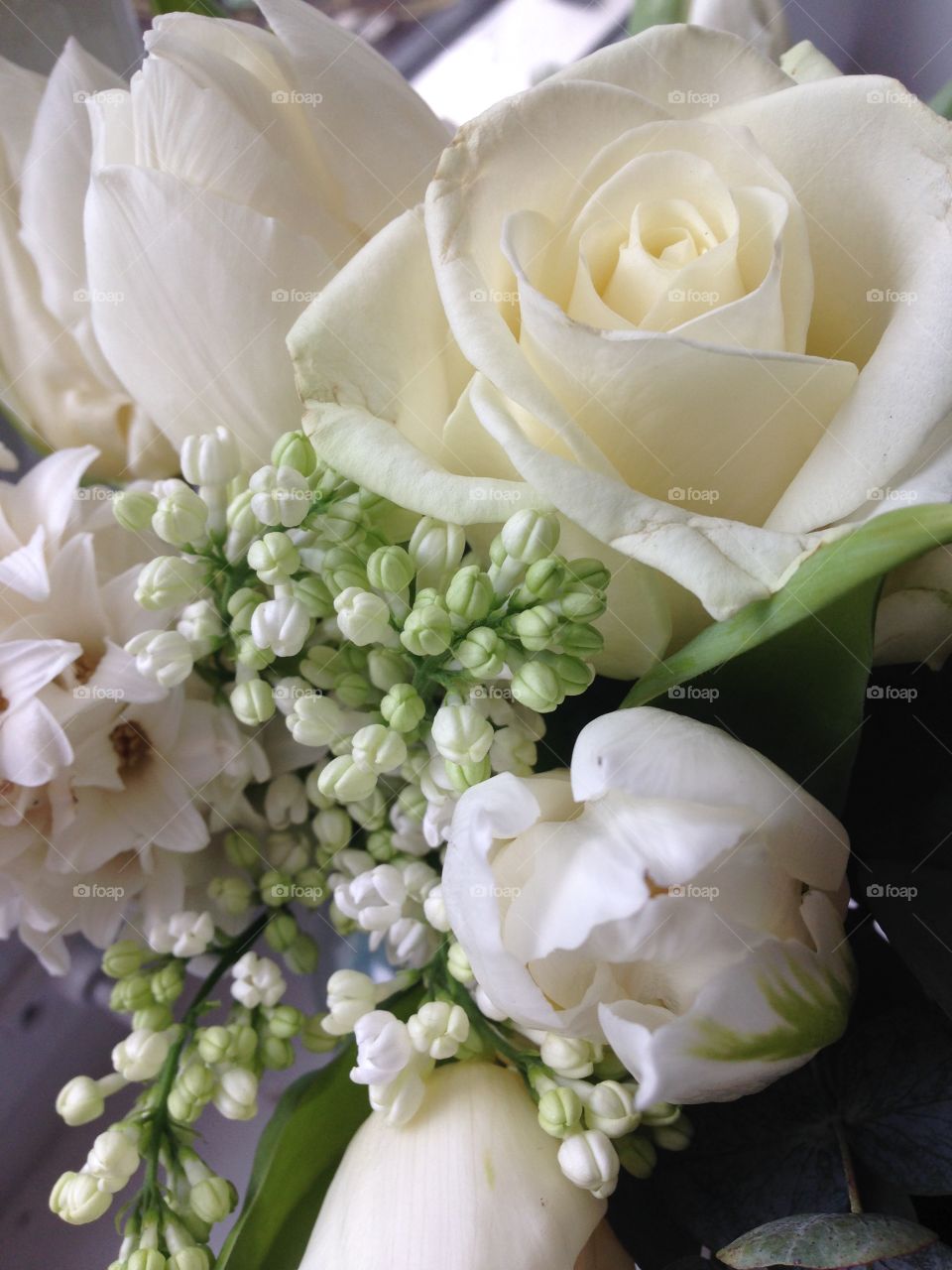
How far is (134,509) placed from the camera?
46 cm

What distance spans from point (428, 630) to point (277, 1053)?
0.24 m

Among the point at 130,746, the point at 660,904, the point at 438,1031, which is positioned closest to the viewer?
the point at 660,904

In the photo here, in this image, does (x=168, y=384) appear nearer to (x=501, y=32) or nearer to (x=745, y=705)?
(x=745, y=705)

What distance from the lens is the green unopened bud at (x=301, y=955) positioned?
1.79 feet

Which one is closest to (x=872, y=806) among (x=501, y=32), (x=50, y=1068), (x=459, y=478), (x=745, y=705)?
(x=745, y=705)

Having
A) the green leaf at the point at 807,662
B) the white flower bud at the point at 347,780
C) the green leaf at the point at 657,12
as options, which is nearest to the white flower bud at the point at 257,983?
the white flower bud at the point at 347,780

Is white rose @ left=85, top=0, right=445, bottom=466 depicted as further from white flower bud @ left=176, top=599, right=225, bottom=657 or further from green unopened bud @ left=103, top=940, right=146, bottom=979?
green unopened bud @ left=103, top=940, right=146, bottom=979

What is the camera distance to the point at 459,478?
38cm

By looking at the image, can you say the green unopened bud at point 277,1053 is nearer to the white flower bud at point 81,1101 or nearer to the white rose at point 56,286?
the white flower bud at point 81,1101

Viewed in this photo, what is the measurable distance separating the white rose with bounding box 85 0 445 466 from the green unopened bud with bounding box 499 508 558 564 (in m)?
0.15

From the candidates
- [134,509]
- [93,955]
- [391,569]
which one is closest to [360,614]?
[391,569]

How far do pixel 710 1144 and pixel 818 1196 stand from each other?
1.8 inches

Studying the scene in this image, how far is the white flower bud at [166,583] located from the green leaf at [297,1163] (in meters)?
0.21

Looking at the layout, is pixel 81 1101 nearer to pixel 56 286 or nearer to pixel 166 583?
pixel 166 583
